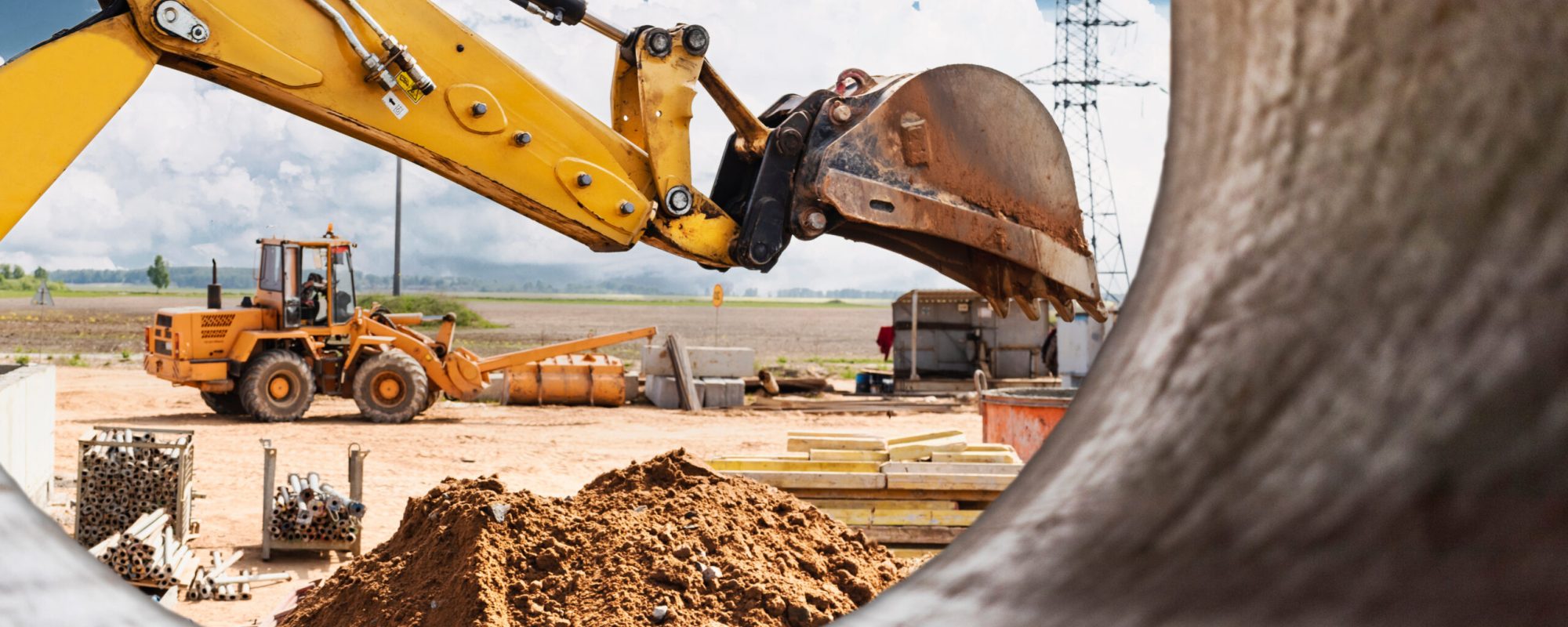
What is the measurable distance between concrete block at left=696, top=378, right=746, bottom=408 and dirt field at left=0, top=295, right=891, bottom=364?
16.2m

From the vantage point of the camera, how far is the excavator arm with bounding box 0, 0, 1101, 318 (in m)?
5.02

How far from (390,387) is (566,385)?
355 cm

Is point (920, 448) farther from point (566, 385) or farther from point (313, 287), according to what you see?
point (566, 385)

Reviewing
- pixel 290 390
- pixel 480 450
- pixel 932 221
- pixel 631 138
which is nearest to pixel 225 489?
pixel 480 450

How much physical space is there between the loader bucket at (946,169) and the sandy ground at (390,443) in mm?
4289

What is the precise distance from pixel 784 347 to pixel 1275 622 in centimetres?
5542

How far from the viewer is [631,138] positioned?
19.4 ft

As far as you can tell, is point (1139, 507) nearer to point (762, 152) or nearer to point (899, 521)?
point (762, 152)

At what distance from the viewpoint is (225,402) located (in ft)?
52.2

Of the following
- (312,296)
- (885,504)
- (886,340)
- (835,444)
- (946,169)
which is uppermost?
(946,169)

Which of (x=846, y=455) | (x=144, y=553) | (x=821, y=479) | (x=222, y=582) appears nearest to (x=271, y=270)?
(x=222, y=582)

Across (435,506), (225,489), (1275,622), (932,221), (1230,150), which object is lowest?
(225,489)

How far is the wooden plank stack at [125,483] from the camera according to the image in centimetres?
756

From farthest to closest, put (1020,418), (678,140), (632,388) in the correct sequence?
(632,388), (1020,418), (678,140)
